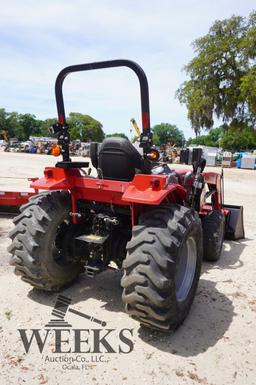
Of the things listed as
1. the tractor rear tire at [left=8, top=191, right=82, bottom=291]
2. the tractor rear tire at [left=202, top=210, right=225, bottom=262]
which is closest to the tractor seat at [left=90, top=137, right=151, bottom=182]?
the tractor rear tire at [left=8, top=191, right=82, bottom=291]

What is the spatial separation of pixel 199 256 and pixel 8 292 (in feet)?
6.87

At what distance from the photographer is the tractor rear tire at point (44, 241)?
11.4 feet

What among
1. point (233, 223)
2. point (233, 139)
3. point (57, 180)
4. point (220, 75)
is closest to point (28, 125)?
point (233, 139)

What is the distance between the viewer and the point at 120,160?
3.44 m

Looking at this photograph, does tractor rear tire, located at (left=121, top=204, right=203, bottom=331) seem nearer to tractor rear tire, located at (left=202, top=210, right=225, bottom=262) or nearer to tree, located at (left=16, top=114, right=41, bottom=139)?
tractor rear tire, located at (left=202, top=210, right=225, bottom=262)

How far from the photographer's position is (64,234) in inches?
152

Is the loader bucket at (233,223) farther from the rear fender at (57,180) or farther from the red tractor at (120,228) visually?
the rear fender at (57,180)

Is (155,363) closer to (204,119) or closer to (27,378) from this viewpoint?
(27,378)

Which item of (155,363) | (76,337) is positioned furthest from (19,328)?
(155,363)

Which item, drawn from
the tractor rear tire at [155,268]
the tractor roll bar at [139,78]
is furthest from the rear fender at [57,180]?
the tractor rear tire at [155,268]

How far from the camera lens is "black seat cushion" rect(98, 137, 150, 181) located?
134 inches

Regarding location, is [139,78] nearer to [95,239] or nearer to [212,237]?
[95,239]

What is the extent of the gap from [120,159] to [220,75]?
71.2 feet

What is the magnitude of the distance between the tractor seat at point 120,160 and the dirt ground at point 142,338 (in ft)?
4.52
